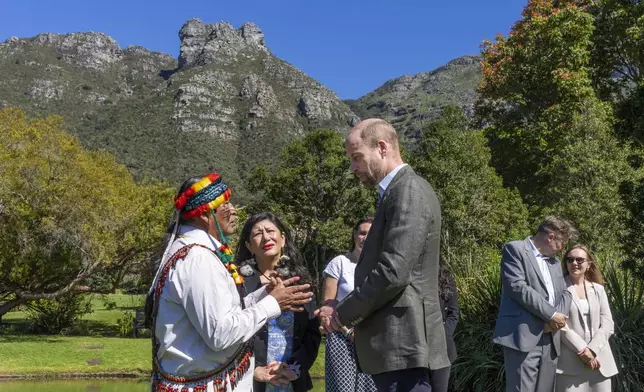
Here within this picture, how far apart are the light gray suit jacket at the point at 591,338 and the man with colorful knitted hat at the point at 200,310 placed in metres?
3.08

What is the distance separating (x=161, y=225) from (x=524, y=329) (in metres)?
19.6

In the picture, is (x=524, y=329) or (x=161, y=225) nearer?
(x=524, y=329)

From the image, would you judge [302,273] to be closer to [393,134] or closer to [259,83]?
[393,134]

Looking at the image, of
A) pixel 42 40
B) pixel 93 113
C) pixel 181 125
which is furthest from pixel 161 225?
pixel 42 40

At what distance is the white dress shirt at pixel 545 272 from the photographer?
5.09 meters

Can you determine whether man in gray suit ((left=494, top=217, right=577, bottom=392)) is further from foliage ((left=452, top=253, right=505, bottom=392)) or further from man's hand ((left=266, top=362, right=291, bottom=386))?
foliage ((left=452, top=253, right=505, bottom=392))

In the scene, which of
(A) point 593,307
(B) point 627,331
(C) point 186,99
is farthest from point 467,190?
(C) point 186,99

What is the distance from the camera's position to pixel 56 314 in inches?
801

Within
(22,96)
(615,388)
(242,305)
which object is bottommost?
(615,388)

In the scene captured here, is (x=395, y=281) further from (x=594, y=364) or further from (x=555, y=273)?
(x=594, y=364)

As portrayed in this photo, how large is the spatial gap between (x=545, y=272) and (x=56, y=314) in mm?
18582

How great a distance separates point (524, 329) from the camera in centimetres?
488

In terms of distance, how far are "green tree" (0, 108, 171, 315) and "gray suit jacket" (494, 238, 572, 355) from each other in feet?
50.5

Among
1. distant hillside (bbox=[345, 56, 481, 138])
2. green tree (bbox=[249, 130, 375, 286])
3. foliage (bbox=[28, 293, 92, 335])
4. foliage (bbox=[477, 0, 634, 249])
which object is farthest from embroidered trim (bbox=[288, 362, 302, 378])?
distant hillside (bbox=[345, 56, 481, 138])
